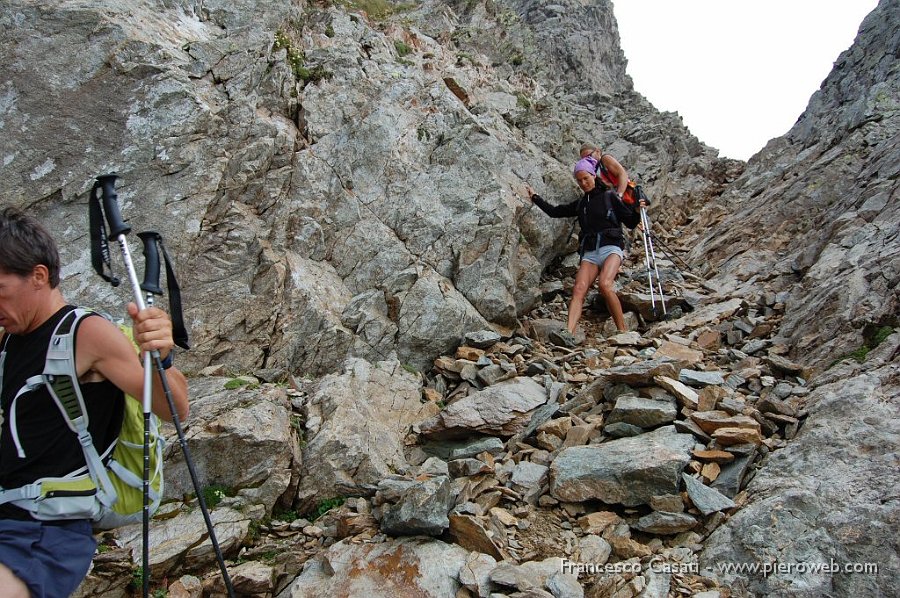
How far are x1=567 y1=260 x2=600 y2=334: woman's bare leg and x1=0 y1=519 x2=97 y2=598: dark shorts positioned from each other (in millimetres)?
10479

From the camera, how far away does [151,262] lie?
174 inches

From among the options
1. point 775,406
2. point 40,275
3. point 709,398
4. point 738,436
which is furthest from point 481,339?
point 40,275

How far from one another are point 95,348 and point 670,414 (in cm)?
721

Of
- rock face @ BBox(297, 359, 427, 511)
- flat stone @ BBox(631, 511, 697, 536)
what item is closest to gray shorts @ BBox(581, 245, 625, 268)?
rock face @ BBox(297, 359, 427, 511)

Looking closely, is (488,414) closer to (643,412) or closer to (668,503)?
(643,412)

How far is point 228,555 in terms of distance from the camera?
629cm

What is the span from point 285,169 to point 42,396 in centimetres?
828

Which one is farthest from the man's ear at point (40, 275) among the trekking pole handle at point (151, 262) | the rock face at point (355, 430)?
the rock face at point (355, 430)

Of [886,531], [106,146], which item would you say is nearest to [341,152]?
[106,146]

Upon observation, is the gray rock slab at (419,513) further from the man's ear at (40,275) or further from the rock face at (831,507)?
the man's ear at (40,275)

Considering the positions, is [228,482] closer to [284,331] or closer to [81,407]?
[284,331]

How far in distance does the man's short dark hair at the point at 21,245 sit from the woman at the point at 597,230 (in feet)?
35.3

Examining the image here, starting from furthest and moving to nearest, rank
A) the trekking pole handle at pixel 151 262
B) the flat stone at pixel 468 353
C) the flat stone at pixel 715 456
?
1. the flat stone at pixel 468 353
2. the flat stone at pixel 715 456
3. the trekking pole handle at pixel 151 262

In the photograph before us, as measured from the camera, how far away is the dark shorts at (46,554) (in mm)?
3033
